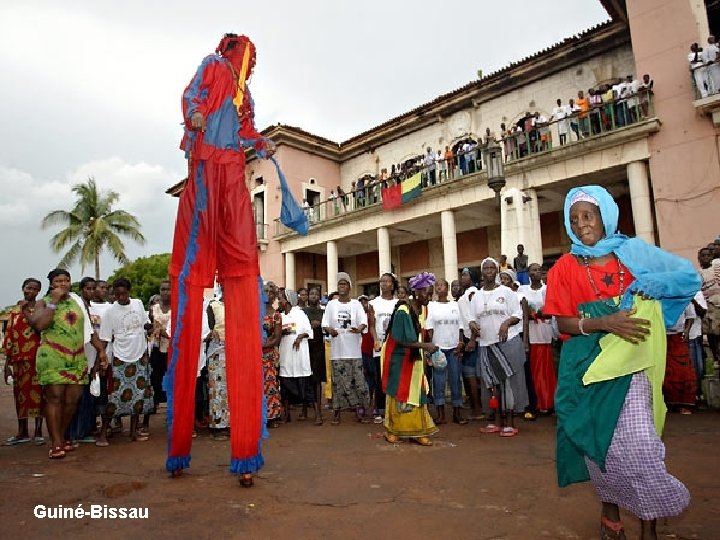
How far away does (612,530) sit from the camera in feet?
7.20

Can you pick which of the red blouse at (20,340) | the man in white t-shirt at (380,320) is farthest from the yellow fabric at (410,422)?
the red blouse at (20,340)

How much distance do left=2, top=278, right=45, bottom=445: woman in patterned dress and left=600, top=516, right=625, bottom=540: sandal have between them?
5.56 metres

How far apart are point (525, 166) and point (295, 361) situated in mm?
9046

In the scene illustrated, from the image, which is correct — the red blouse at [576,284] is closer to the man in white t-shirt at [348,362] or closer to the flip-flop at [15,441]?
the man in white t-shirt at [348,362]

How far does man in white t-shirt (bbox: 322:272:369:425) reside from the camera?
6223 millimetres

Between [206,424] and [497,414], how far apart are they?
134 inches

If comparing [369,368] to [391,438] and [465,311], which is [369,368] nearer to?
[465,311]

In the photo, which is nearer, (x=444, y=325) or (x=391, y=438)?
(x=391, y=438)

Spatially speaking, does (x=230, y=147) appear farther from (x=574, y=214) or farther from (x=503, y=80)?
(x=503, y=80)

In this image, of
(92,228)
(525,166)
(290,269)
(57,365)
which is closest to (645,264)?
(57,365)

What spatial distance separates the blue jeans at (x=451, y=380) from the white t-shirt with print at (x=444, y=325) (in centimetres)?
12

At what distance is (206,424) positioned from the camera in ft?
19.6

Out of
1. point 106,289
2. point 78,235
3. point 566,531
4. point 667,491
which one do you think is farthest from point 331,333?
point 78,235

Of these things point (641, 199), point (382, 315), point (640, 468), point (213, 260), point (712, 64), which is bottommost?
point (640, 468)
